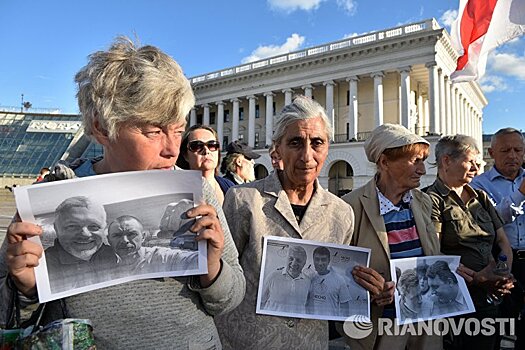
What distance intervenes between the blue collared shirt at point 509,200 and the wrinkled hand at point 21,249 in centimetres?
395

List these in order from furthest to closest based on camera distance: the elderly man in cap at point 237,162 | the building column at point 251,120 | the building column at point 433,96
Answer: the building column at point 251,120, the building column at point 433,96, the elderly man in cap at point 237,162

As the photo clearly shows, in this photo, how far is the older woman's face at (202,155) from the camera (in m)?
3.70

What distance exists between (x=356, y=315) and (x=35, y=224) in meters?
1.68

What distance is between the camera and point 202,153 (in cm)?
373

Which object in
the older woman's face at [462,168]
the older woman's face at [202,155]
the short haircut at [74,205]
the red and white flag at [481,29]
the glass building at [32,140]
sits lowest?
the short haircut at [74,205]

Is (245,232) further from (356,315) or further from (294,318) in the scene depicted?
(356,315)

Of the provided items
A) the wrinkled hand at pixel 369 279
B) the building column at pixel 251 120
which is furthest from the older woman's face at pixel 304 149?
the building column at pixel 251 120

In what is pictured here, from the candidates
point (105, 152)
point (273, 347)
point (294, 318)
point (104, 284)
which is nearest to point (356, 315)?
point (294, 318)

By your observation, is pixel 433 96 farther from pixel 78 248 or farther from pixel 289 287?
pixel 78 248

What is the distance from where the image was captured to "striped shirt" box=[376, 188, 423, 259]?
9.02 feet

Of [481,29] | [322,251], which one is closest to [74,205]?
[322,251]

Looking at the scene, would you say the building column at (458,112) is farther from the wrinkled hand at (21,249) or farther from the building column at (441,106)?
the wrinkled hand at (21,249)

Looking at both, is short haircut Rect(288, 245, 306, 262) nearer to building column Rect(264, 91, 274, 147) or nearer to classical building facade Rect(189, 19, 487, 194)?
classical building facade Rect(189, 19, 487, 194)

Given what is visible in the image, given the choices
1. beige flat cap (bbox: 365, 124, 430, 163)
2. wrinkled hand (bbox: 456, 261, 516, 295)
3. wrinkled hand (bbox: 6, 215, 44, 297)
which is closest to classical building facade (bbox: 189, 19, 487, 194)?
wrinkled hand (bbox: 456, 261, 516, 295)
